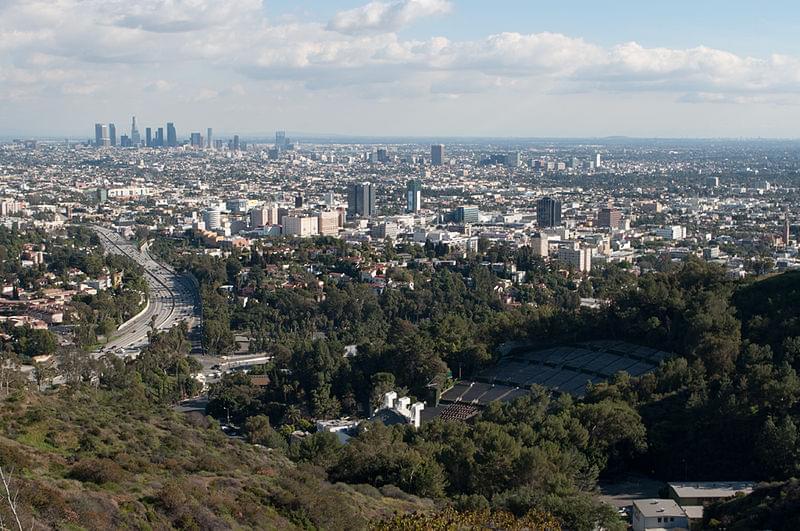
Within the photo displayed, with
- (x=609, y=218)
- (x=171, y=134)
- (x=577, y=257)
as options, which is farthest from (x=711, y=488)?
(x=171, y=134)

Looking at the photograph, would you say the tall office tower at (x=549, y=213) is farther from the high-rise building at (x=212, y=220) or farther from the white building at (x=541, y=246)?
the high-rise building at (x=212, y=220)

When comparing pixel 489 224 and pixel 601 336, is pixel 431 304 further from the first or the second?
pixel 489 224

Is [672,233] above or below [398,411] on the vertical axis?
above

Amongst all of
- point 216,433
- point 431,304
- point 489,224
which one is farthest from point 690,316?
point 489,224

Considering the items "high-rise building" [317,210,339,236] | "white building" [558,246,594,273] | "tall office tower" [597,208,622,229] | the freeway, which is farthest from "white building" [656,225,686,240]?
the freeway

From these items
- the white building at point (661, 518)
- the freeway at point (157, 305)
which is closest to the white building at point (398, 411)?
the white building at point (661, 518)

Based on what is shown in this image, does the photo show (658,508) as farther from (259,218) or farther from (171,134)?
(171,134)

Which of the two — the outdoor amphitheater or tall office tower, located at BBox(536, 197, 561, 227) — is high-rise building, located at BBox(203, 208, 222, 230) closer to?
tall office tower, located at BBox(536, 197, 561, 227)

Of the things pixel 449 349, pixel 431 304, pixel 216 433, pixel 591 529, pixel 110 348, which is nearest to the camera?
pixel 591 529
